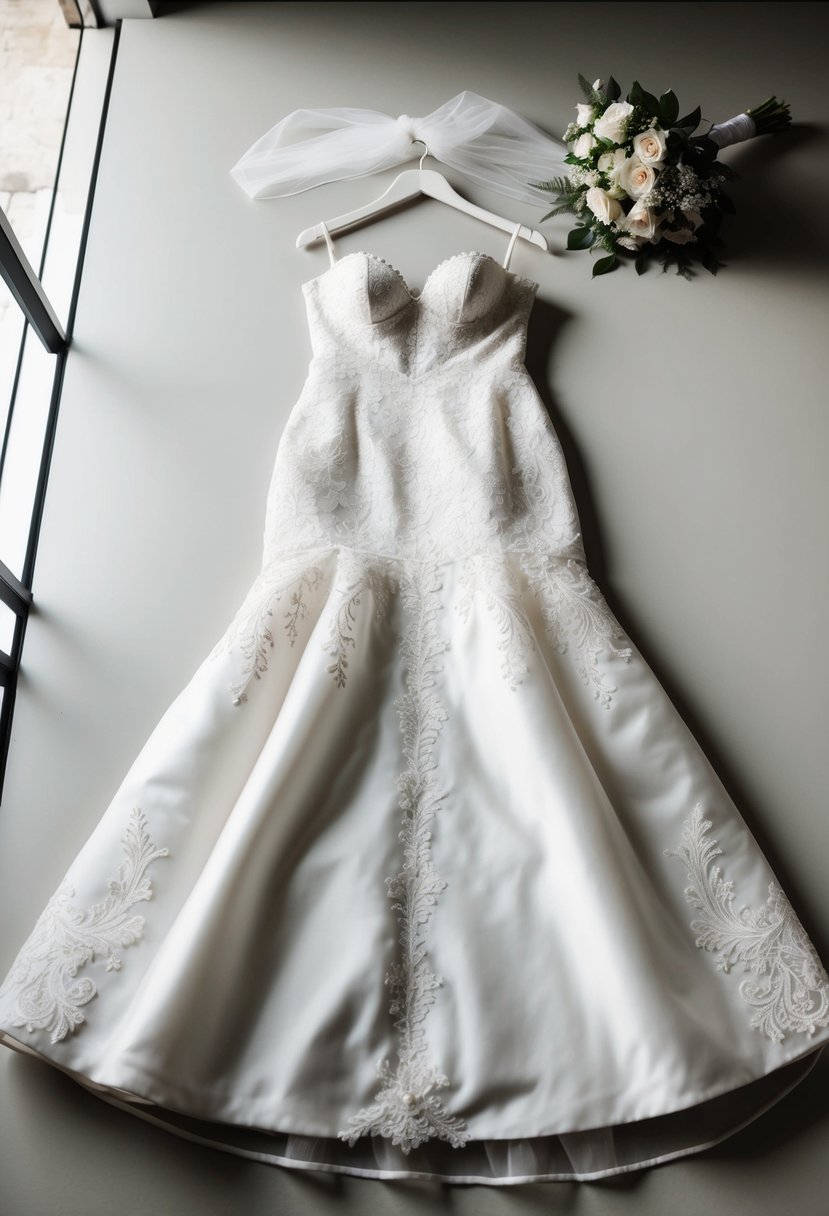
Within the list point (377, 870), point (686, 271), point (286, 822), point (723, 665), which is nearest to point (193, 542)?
point (286, 822)

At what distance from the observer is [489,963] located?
1.55 m

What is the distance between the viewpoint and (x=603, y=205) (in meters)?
2.49

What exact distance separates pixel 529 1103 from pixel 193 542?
1408 millimetres

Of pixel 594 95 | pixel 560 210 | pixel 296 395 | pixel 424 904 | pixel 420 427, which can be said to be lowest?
pixel 424 904

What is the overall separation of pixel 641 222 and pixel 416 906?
195 cm

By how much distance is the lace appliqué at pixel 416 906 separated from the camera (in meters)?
1.44

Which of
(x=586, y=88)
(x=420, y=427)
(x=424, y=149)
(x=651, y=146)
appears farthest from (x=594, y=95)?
(x=420, y=427)

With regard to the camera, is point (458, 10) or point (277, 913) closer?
point (277, 913)

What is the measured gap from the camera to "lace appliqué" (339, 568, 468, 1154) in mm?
1443

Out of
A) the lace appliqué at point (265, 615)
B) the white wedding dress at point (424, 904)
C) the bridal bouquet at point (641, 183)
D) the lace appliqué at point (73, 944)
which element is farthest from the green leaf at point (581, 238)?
the lace appliqué at point (73, 944)

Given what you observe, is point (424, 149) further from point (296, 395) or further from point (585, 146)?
point (296, 395)

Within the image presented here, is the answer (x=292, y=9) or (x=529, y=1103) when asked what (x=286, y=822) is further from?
(x=292, y=9)

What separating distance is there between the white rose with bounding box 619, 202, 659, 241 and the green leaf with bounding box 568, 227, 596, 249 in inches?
4.3

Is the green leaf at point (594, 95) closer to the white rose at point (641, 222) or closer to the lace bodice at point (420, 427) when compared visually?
the white rose at point (641, 222)
